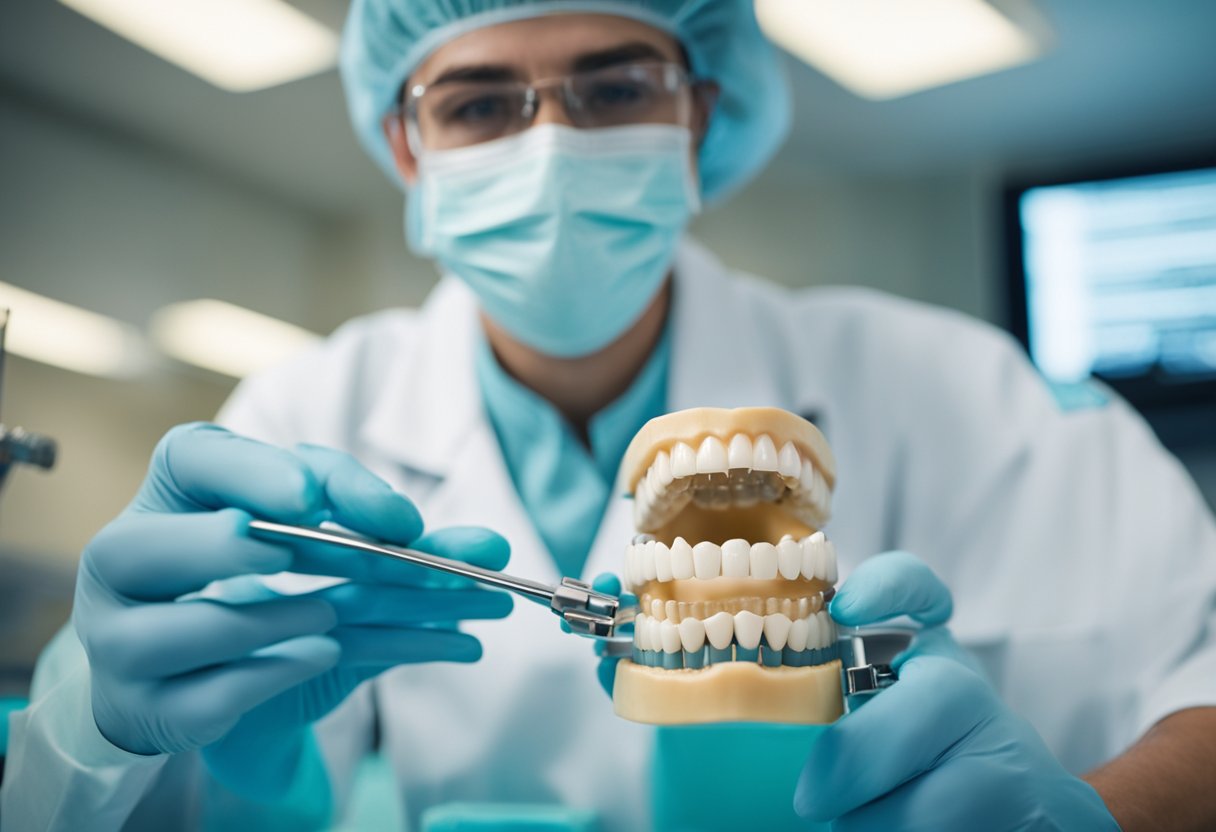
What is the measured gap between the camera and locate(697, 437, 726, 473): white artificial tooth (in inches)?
28.0

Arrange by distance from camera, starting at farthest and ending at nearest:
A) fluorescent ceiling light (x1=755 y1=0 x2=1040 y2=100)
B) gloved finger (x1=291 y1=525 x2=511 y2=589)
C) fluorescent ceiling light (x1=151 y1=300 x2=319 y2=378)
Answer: fluorescent ceiling light (x1=755 y1=0 x2=1040 y2=100)
fluorescent ceiling light (x1=151 y1=300 x2=319 y2=378)
gloved finger (x1=291 y1=525 x2=511 y2=589)

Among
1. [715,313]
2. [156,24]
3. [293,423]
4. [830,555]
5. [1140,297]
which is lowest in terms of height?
[830,555]

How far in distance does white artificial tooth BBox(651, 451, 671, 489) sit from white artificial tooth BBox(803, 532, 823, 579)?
0.38ft

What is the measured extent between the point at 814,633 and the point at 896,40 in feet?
6.39

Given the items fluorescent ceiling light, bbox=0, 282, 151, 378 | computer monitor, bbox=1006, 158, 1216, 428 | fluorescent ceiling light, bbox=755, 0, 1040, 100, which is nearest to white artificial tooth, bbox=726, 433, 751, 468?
fluorescent ceiling light, bbox=0, 282, 151, 378

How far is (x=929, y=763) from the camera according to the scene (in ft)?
2.48

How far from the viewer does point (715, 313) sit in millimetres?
1353

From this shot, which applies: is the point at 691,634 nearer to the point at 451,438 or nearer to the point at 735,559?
the point at 735,559

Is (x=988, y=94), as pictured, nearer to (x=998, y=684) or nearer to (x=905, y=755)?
(x=998, y=684)

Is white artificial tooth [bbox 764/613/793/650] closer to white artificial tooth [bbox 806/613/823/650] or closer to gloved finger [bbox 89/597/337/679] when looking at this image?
white artificial tooth [bbox 806/613/823/650]

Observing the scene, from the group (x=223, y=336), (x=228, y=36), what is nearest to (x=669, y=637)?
(x=228, y=36)

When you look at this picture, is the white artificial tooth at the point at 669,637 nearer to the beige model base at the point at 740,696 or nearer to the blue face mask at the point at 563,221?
the beige model base at the point at 740,696

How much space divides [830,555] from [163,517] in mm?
561

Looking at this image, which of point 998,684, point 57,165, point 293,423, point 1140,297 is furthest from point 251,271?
point 1140,297
